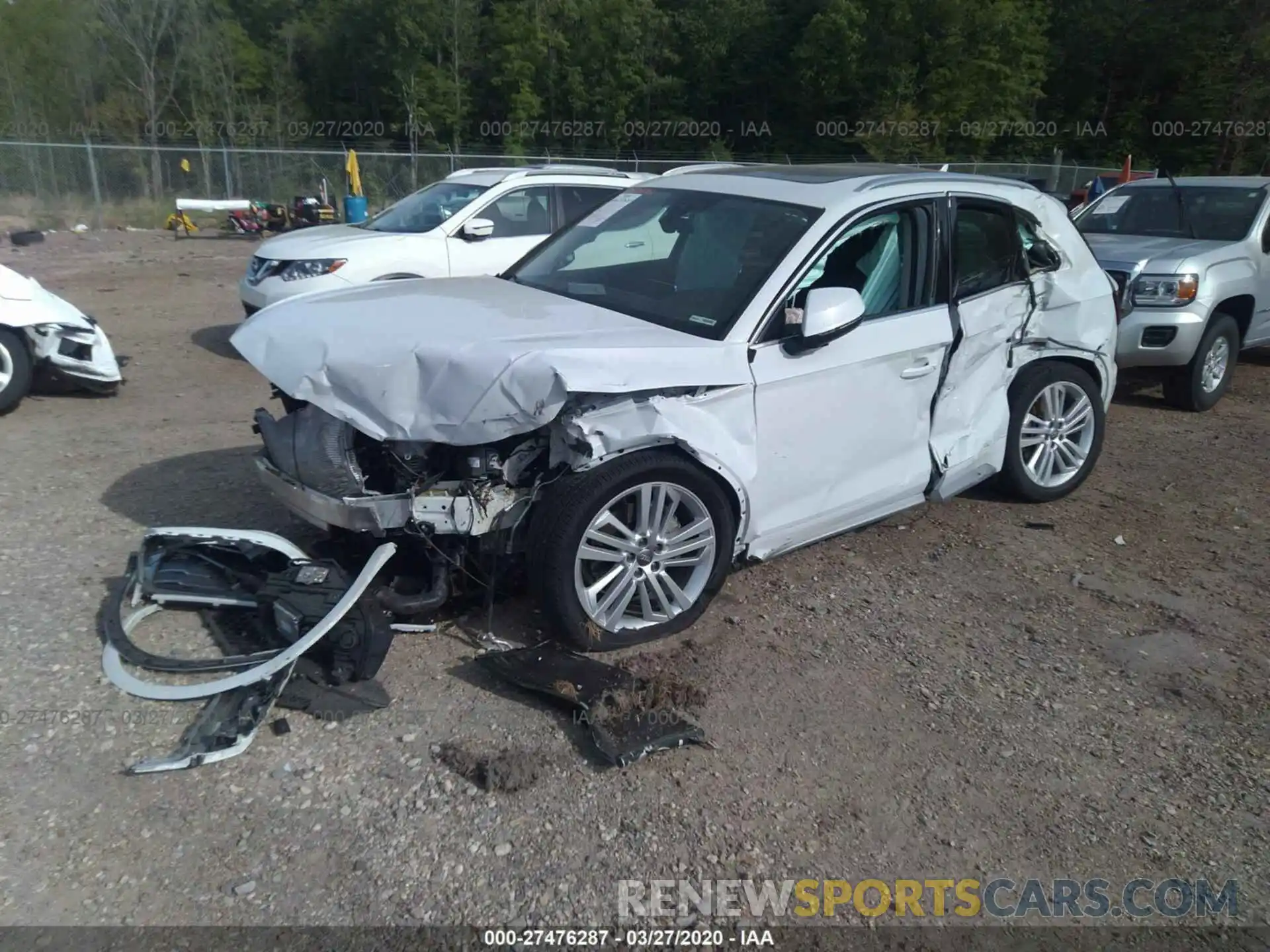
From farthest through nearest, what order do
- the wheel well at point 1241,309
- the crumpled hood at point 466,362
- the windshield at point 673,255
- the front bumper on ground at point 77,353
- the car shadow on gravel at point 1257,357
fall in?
the car shadow on gravel at point 1257,357 → the wheel well at point 1241,309 → the front bumper on ground at point 77,353 → the windshield at point 673,255 → the crumpled hood at point 466,362

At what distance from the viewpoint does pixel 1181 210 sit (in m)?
9.08

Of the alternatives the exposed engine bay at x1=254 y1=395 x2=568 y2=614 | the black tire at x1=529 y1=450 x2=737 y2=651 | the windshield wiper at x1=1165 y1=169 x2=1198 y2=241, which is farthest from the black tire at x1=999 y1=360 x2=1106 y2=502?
the windshield wiper at x1=1165 y1=169 x2=1198 y2=241

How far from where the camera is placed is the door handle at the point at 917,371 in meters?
4.57

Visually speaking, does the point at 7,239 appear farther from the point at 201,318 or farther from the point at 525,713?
the point at 525,713

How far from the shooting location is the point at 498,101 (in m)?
45.7

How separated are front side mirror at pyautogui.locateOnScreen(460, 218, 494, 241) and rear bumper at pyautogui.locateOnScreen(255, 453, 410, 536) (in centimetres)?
578

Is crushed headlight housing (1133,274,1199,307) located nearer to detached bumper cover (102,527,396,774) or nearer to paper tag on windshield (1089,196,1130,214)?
paper tag on windshield (1089,196,1130,214)

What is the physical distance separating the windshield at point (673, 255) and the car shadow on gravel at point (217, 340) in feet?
16.4

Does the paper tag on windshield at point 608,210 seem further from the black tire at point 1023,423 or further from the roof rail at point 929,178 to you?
the black tire at point 1023,423

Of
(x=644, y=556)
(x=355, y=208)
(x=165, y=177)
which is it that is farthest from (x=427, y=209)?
(x=165, y=177)

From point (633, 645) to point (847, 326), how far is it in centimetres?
158

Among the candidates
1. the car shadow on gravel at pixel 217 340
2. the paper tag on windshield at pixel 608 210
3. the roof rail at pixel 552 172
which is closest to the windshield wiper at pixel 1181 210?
the roof rail at pixel 552 172

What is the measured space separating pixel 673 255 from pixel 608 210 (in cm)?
Answer: 74

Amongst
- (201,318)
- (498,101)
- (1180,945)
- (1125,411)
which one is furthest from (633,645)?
(498,101)
